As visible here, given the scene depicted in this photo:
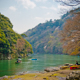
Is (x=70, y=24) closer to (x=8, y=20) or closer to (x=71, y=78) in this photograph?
(x=71, y=78)

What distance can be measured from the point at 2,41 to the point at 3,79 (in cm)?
4404

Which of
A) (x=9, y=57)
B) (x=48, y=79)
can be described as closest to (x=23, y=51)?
(x=9, y=57)

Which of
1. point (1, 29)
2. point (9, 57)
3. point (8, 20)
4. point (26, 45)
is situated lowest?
point (9, 57)

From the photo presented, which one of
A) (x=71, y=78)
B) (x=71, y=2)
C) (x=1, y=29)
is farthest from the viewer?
(x=1, y=29)

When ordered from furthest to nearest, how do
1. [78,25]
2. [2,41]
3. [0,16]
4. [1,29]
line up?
1. [0,16]
2. [1,29]
3. [2,41]
4. [78,25]

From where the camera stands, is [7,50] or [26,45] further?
[26,45]

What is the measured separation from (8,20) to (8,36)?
16985 mm

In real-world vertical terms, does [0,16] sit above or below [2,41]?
above

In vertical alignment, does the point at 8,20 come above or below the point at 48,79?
above

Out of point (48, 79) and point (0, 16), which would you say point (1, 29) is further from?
point (48, 79)

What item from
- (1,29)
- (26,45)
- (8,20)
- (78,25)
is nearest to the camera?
(78,25)

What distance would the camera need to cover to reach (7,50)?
2442 inches

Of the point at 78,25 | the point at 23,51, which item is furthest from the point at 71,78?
the point at 23,51

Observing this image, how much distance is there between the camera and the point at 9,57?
65.0 metres
